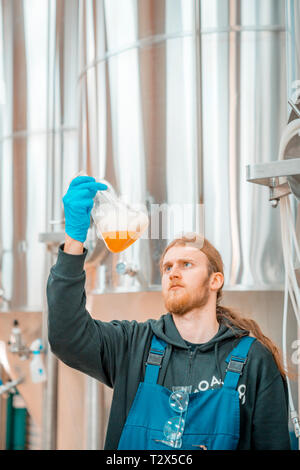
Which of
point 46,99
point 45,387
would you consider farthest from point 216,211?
point 46,99

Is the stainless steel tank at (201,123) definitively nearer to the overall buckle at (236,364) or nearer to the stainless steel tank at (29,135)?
the overall buckle at (236,364)

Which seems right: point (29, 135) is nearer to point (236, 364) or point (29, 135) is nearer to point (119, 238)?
point (119, 238)

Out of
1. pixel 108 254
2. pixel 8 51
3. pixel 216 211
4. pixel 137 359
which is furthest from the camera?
pixel 8 51

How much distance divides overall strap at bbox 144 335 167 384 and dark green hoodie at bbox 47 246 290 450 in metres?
0.01

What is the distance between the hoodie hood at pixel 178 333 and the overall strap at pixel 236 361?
0.03m

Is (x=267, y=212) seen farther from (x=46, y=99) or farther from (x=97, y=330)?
(x=46, y=99)

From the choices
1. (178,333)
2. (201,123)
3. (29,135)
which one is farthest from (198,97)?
(29,135)

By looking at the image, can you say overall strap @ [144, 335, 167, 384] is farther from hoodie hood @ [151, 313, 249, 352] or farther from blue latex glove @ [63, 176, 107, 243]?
blue latex glove @ [63, 176, 107, 243]

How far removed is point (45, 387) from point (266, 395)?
144 centimetres

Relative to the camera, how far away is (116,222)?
1.22 m

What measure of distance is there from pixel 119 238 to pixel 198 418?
0.37m

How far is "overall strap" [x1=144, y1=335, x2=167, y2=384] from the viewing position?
49.3 inches

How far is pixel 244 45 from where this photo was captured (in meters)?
1.45
